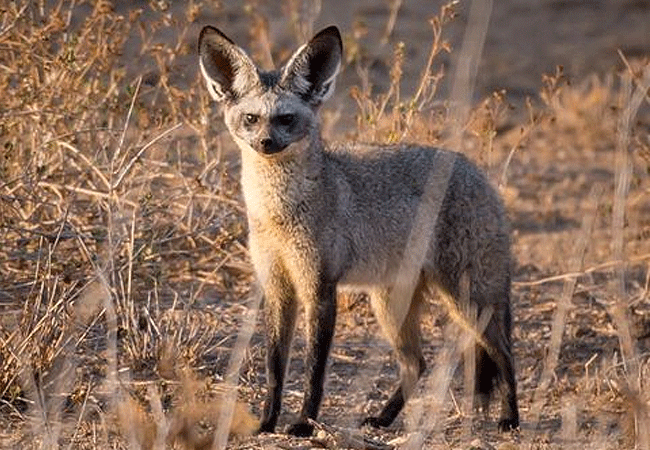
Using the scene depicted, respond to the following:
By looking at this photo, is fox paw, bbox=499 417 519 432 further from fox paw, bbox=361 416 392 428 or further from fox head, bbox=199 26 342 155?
fox head, bbox=199 26 342 155

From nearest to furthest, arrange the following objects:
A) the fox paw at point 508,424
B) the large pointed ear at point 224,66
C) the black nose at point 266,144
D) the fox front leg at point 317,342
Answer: the black nose at point 266,144, the fox front leg at point 317,342, the large pointed ear at point 224,66, the fox paw at point 508,424

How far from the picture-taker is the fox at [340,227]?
7527mm

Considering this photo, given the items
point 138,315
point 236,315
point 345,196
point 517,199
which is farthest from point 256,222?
point 517,199

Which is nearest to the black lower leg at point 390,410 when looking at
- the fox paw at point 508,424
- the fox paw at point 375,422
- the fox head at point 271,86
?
the fox paw at point 375,422

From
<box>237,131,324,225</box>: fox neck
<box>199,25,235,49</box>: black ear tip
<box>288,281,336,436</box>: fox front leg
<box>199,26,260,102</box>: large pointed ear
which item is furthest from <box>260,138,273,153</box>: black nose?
<box>288,281,336,436</box>: fox front leg

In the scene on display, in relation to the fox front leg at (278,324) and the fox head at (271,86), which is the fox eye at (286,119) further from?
the fox front leg at (278,324)

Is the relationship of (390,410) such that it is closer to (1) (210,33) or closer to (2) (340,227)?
(2) (340,227)

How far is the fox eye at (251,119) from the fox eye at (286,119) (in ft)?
0.34

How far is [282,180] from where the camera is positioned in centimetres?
756

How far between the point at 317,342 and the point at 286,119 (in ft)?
3.46

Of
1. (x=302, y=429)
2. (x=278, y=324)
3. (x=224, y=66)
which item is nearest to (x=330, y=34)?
(x=224, y=66)

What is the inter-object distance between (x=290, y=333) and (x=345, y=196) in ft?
2.38

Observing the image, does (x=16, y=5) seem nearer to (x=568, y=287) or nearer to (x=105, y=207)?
(x=105, y=207)

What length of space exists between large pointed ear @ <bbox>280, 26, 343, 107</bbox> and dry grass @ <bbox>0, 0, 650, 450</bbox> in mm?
885
